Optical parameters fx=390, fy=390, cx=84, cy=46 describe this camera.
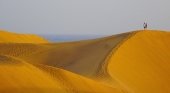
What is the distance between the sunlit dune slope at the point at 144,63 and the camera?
18.8m

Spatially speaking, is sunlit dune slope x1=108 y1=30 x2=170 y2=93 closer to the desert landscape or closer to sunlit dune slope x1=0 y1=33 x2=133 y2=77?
the desert landscape

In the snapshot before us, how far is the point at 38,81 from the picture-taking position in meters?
12.1

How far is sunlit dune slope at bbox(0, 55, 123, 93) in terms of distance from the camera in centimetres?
1145

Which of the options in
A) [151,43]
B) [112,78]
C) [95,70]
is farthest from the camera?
[151,43]

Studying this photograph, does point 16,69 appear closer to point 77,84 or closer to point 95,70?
point 77,84

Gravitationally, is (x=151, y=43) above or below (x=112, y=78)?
above

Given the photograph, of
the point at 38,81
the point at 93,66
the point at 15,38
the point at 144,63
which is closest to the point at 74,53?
the point at 144,63

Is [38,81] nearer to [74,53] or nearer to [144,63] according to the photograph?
[144,63]

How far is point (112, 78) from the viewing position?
16.8 m

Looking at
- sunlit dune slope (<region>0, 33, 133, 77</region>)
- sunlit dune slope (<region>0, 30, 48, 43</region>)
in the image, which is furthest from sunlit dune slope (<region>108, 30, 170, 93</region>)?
sunlit dune slope (<region>0, 30, 48, 43</region>)

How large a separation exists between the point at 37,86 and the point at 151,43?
14865mm

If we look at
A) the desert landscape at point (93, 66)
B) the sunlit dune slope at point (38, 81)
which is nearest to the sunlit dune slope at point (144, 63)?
the desert landscape at point (93, 66)

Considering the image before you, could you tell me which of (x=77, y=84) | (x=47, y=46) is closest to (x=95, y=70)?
(x=77, y=84)

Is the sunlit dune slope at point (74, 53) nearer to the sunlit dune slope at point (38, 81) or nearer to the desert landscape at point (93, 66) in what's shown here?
the desert landscape at point (93, 66)
